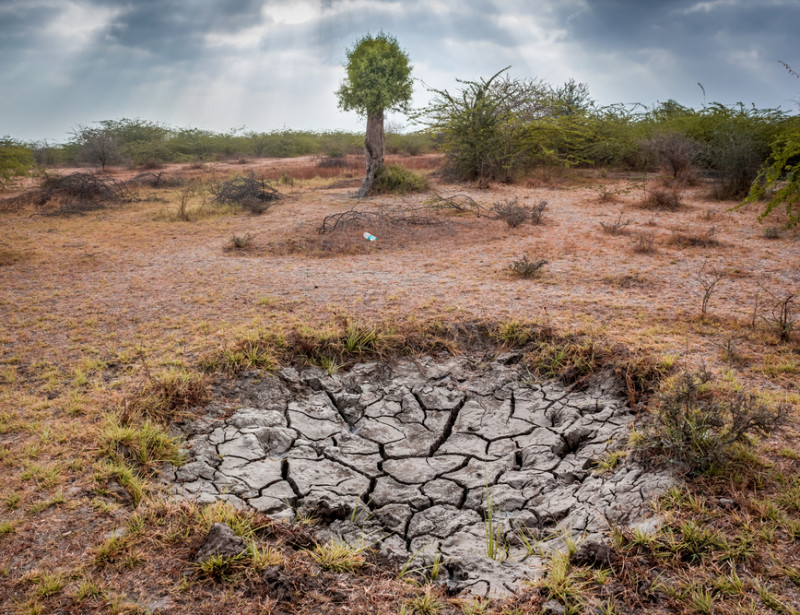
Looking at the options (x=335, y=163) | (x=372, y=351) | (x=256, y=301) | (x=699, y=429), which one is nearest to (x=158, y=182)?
(x=335, y=163)

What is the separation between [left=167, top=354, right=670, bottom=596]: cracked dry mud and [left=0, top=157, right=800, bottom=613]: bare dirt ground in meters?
0.53

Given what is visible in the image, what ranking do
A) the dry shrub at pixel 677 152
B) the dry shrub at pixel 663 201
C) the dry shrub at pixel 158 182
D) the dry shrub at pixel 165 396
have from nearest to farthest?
the dry shrub at pixel 165 396, the dry shrub at pixel 663 201, the dry shrub at pixel 677 152, the dry shrub at pixel 158 182

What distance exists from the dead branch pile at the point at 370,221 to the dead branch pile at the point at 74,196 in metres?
6.44

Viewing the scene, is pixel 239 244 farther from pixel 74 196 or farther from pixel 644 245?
pixel 74 196

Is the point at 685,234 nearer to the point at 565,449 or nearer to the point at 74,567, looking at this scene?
the point at 565,449

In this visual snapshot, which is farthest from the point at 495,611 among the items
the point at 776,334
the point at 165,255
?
the point at 165,255

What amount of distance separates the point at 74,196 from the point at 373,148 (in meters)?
7.39

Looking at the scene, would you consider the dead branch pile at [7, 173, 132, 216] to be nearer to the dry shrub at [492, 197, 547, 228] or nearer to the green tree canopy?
the green tree canopy

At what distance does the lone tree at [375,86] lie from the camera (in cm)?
1186

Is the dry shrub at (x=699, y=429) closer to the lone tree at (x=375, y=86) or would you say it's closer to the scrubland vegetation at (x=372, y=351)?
the scrubland vegetation at (x=372, y=351)

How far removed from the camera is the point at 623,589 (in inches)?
79.5

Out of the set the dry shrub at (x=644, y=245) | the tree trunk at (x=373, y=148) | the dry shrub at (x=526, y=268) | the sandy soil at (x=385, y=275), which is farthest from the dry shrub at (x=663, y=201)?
the tree trunk at (x=373, y=148)

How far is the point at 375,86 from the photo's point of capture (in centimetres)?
1184

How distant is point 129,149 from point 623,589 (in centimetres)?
2633
